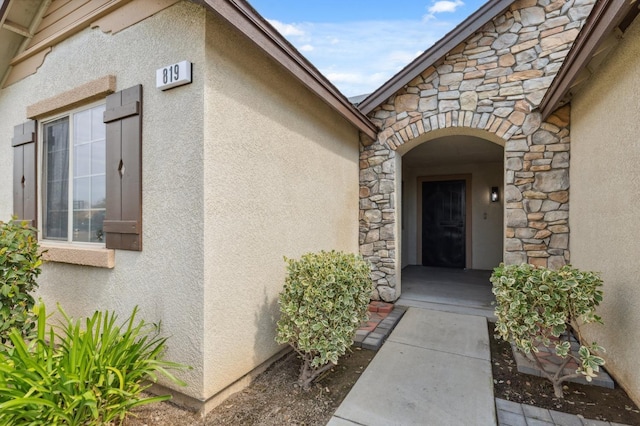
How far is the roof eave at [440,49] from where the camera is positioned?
4.45 metres

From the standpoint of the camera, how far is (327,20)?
280 inches

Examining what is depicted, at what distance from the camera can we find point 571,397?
271 cm

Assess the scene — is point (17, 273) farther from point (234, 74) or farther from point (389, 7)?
point (389, 7)

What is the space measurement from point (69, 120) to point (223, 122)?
2253mm

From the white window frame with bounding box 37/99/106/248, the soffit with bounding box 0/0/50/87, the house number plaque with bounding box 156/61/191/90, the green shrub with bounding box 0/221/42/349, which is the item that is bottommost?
the green shrub with bounding box 0/221/42/349

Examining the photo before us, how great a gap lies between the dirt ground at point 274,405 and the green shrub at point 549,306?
5.29ft

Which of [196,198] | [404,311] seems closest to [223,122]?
[196,198]

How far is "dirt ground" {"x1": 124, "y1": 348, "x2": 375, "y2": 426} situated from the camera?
95.3 inches

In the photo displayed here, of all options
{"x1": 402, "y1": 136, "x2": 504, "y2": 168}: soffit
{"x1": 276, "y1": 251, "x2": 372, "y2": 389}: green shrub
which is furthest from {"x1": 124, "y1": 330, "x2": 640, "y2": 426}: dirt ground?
{"x1": 402, "y1": 136, "x2": 504, "y2": 168}: soffit

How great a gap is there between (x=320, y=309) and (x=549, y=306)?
204 cm

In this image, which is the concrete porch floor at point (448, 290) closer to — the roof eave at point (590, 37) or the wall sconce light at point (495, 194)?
the wall sconce light at point (495, 194)

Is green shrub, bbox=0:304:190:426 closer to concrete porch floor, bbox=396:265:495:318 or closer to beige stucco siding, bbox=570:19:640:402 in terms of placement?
beige stucco siding, bbox=570:19:640:402

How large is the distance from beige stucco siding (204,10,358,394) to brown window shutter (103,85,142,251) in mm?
819

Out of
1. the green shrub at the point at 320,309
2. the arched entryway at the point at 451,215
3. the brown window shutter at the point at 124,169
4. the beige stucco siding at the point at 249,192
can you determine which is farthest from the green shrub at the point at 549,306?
the arched entryway at the point at 451,215
